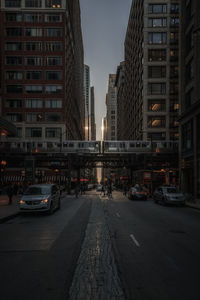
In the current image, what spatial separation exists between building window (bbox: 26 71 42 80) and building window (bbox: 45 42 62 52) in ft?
21.6

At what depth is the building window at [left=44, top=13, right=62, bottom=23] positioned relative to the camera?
6506cm

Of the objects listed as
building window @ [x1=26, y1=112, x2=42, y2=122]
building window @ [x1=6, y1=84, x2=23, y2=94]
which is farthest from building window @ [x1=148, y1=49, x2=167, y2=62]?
building window @ [x1=6, y1=84, x2=23, y2=94]

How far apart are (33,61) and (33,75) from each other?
3.64 metres

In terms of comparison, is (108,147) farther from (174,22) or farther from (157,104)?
(174,22)

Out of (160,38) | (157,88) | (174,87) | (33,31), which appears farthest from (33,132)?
(160,38)

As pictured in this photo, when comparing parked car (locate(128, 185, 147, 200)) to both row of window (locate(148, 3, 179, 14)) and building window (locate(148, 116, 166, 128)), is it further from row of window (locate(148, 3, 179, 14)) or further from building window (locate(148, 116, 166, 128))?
row of window (locate(148, 3, 179, 14))

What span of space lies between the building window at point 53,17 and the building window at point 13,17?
22.0 feet

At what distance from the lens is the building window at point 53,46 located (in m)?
65.0

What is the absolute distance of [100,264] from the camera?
6.12 metres

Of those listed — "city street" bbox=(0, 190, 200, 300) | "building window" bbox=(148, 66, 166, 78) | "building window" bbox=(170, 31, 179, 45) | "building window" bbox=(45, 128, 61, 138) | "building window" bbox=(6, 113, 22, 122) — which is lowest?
"city street" bbox=(0, 190, 200, 300)

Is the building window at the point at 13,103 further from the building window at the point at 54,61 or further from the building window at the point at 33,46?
the building window at the point at 33,46

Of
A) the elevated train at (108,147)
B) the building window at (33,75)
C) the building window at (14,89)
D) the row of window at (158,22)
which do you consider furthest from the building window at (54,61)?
the row of window at (158,22)

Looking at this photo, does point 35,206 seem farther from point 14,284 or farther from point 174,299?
point 174,299

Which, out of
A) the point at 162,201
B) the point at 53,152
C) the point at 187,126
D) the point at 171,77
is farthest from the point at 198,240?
the point at 171,77
